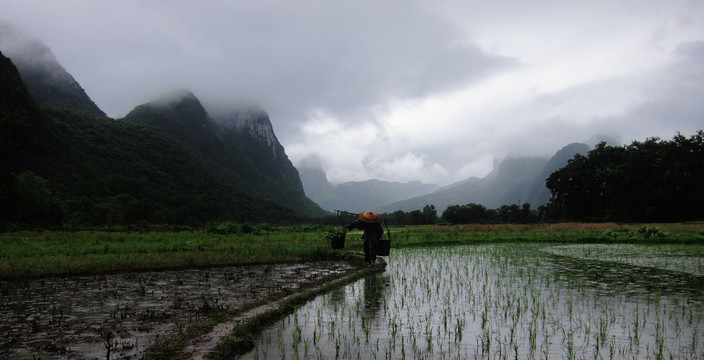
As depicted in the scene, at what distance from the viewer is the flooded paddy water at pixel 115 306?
489cm

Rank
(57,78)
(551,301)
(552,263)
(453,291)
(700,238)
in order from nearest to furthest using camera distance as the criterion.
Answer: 1. (551,301)
2. (453,291)
3. (552,263)
4. (700,238)
5. (57,78)

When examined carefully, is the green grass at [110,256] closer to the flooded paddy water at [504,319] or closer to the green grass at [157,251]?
the green grass at [157,251]

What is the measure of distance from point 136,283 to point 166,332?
17.7ft

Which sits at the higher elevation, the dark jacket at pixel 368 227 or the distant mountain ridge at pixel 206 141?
the distant mountain ridge at pixel 206 141

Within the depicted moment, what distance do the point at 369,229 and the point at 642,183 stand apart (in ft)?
165

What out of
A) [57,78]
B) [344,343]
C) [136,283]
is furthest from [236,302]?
[57,78]

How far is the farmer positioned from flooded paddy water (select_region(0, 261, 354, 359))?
177cm

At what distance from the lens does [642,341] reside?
5152mm

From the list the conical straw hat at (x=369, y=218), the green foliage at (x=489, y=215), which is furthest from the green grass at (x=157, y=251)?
the green foliage at (x=489, y=215)

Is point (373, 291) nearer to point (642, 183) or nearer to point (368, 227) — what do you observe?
point (368, 227)

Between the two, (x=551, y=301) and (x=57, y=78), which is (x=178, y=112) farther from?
(x=551, y=301)

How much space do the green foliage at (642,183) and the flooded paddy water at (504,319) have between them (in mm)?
43030

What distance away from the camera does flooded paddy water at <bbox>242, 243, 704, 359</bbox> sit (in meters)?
4.89

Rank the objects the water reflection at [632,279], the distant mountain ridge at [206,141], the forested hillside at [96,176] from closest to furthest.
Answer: the water reflection at [632,279] < the forested hillside at [96,176] < the distant mountain ridge at [206,141]
